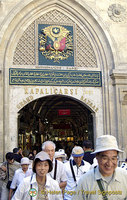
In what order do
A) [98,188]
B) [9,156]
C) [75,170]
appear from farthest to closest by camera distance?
[9,156]
[75,170]
[98,188]

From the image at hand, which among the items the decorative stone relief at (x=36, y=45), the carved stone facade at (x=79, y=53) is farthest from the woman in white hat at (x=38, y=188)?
the decorative stone relief at (x=36, y=45)

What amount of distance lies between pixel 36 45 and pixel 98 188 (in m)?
10.8

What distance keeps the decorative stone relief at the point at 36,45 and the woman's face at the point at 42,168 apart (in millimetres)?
9691

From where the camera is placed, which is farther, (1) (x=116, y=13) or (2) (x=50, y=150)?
(1) (x=116, y=13)

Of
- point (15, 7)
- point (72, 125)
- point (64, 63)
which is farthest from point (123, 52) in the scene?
point (72, 125)

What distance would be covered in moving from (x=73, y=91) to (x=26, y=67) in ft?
Answer: 7.32

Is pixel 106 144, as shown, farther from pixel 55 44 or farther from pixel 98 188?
pixel 55 44

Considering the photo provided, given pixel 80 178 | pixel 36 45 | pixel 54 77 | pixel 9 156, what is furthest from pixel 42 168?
pixel 36 45

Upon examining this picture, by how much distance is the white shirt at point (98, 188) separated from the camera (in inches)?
90.4

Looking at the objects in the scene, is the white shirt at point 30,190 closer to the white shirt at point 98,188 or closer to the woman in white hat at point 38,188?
the woman in white hat at point 38,188

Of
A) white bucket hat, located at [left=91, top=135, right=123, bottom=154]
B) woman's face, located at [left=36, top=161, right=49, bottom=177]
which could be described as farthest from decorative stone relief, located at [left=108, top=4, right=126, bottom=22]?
white bucket hat, located at [left=91, top=135, right=123, bottom=154]

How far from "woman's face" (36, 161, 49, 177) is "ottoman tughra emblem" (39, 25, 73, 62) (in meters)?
9.86

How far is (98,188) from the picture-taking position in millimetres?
2322

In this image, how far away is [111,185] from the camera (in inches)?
91.2
